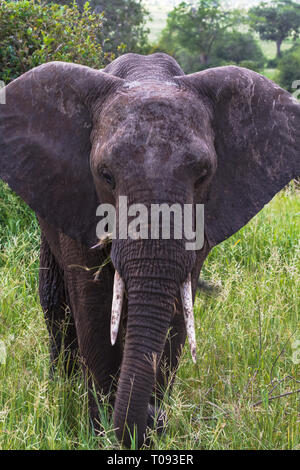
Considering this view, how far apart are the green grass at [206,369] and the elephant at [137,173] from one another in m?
0.19

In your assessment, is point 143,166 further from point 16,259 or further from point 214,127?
point 16,259

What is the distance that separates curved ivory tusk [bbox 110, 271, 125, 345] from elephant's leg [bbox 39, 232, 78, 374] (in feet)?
4.18

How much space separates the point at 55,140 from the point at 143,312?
925mm

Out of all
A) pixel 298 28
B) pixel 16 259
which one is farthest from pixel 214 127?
pixel 298 28

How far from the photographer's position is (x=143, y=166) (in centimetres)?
253

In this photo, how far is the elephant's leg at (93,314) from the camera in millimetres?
3109

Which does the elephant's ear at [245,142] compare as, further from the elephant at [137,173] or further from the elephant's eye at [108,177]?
the elephant's eye at [108,177]

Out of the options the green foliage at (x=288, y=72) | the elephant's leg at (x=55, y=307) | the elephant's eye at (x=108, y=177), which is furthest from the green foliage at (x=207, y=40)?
the elephant's eye at (x=108, y=177)

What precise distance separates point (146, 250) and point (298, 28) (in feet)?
161

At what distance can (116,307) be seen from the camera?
2604 mm

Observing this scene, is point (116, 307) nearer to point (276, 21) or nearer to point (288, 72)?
point (288, 72)

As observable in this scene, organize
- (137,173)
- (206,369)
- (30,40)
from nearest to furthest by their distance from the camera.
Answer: (137,173)
(206,369)
(30,40)

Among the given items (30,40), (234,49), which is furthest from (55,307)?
(234,49)

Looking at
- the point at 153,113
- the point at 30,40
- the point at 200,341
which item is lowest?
the point at 200,341
